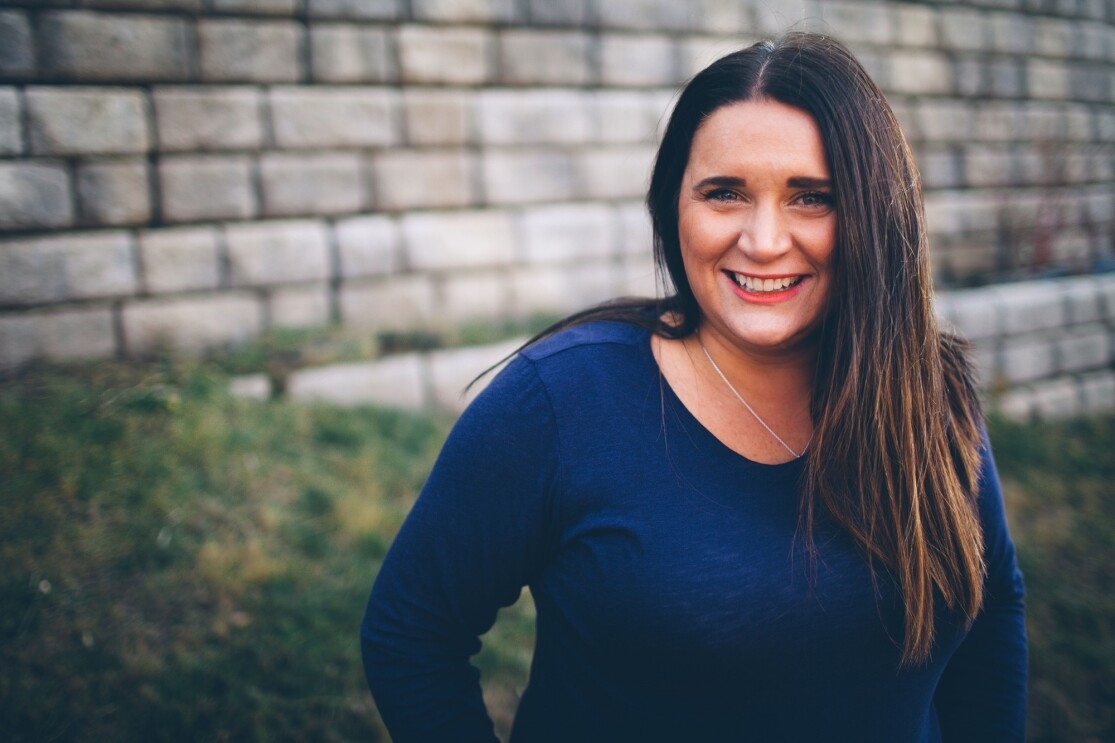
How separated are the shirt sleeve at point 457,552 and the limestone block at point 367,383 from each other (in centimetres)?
291

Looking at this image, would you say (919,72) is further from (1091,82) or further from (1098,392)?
(1098,392)

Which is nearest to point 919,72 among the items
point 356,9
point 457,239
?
point 457,239

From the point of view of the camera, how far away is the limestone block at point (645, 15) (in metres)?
5.01

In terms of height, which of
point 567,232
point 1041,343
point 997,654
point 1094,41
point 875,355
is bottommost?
point 997,654

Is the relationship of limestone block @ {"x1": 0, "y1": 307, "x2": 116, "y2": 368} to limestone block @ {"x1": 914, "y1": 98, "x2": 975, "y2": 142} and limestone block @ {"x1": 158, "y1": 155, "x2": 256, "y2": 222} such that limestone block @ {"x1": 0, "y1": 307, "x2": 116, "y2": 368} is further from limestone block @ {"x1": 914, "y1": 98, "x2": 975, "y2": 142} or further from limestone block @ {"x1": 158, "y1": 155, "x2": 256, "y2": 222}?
limestone block @ {"x1": 914, "y1": 98, "x2": 975, "y2": 142}

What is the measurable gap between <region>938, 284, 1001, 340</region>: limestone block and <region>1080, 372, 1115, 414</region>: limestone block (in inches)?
42.7

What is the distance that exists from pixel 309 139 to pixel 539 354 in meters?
3.32

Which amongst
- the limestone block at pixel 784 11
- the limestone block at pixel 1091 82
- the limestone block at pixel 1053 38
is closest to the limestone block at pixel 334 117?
the limestone block at pixel 784 11

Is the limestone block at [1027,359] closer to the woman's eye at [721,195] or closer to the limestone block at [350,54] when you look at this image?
the limestone block at [350,54]

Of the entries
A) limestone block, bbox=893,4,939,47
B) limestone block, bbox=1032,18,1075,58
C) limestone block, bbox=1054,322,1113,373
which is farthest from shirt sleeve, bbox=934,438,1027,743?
limestone block, bbox=1032,18,1075,58

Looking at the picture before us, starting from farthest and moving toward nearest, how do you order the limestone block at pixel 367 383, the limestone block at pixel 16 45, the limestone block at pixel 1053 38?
the limestone block at pixel 1053 38, the limestone block at pixel 367 383, the limestone block at pixel 16 45

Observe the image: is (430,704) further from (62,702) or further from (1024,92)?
(1024,92)

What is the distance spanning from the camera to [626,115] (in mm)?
5203

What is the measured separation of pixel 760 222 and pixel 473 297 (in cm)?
357
